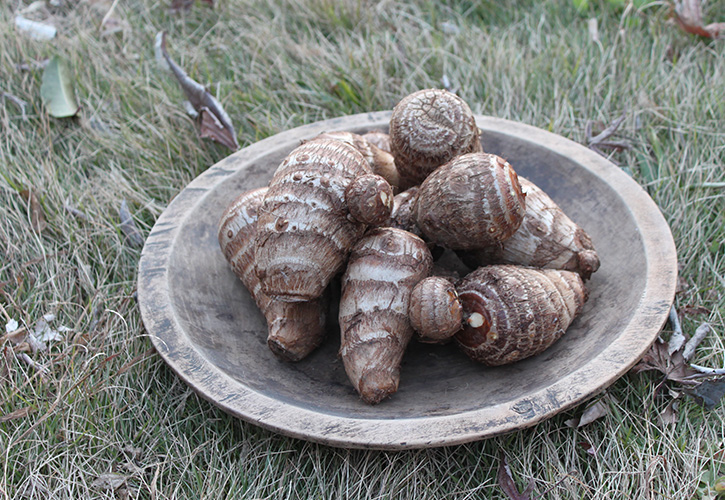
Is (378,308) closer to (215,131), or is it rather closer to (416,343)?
(416,343)

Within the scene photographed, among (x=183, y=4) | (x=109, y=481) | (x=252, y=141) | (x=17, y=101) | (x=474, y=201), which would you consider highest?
(x=474, y=201)

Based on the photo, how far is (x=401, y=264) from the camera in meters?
1.53

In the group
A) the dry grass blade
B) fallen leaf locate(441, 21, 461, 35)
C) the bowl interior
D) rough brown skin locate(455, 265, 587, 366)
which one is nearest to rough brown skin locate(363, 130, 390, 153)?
the bowl interior

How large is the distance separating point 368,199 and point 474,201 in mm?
266

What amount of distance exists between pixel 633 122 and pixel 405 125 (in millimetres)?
1414

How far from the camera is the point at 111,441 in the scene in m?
1.65

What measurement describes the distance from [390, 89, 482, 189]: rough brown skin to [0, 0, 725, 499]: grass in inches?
30.3

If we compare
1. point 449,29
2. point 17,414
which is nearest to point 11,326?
point 17,414

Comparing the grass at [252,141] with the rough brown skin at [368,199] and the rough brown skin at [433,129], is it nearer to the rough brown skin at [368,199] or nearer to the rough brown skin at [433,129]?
the rough brown skin at [368,199]

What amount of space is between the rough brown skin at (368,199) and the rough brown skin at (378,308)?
9cm

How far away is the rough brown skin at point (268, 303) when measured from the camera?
1.61 metres

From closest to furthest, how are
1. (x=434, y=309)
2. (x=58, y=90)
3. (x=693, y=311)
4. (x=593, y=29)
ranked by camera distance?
1. (x=434, y=309)
2. (x=693, y=311)
3. (x=58, y=90)
4. (x=593, y=29)

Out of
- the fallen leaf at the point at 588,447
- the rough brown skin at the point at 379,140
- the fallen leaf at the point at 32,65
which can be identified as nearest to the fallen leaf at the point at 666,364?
the fallen leaf at the point at 588,447

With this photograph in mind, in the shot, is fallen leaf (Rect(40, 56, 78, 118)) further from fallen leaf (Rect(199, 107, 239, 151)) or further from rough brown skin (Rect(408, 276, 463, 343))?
rough brown skin (Rect(408, 276, 463, 343))
